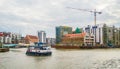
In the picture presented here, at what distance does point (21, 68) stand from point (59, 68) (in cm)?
584

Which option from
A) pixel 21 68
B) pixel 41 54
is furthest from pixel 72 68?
pixel 41 54

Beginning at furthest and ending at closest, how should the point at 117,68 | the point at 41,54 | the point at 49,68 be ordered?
the point at 41,54
the point at 49,68
the point at 117,68

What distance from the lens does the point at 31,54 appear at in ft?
274

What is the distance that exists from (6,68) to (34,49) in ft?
127

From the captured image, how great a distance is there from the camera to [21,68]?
44.9 m

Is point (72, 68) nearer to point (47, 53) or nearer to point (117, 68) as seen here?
point (117, 68)

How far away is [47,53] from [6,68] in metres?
38.2

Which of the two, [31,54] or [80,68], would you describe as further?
[31,54]

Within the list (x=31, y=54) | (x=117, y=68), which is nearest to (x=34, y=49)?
(x=31, y=54)

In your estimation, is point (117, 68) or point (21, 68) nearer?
point (117, 68)

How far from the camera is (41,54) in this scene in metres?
80.7

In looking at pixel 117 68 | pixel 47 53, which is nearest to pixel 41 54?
pixel 47 53

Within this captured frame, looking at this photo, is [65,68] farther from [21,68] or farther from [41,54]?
[41,54]

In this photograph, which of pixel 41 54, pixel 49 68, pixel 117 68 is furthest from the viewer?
pixel 41 54
